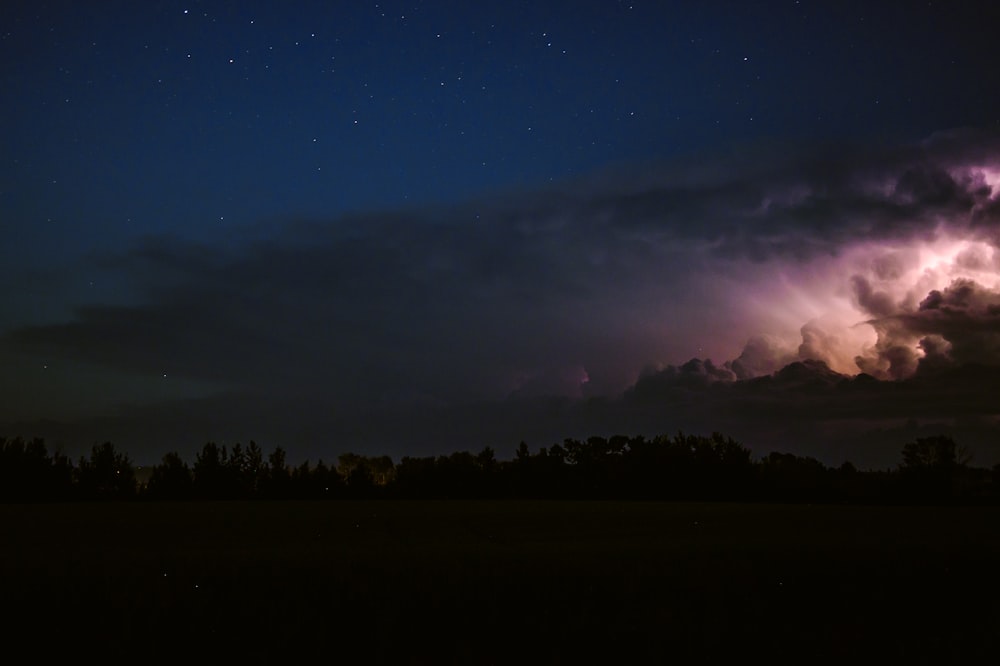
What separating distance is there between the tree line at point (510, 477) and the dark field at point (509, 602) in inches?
2308

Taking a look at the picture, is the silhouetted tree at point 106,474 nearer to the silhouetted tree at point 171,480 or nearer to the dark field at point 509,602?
the silhouetted tree at point 171,480

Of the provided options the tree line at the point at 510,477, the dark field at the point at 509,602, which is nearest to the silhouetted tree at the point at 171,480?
the tree line at the point at 510,477

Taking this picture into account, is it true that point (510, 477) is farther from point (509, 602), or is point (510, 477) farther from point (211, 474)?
point (509, 602)

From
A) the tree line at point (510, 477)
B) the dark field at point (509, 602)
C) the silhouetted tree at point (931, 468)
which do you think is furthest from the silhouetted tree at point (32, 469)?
the silhouetted tree at point (931, 468)

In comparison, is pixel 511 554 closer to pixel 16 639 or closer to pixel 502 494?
pixel 16 639

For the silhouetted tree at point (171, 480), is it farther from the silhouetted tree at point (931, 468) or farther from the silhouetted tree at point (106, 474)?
the silhouetted tree at point (931, 468)

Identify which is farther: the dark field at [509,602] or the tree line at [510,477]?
the tree line at [510,477]

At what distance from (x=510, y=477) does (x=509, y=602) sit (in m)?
83.5

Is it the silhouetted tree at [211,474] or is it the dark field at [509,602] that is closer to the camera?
the dark field at [509,602]

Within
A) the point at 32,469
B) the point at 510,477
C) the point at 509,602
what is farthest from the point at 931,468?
the point at 32,469

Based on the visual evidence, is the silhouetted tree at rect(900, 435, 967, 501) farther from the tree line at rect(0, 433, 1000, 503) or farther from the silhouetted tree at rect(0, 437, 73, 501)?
the silhouetted tree at rect(0, 437, 73, 501)

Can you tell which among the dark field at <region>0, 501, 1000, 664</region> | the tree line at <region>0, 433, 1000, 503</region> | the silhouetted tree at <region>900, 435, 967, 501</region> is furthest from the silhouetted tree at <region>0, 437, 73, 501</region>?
the silhouetted tree at <region>900, 435, 967, 501</region>

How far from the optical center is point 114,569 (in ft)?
72.2

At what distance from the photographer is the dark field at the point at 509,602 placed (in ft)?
50.1
